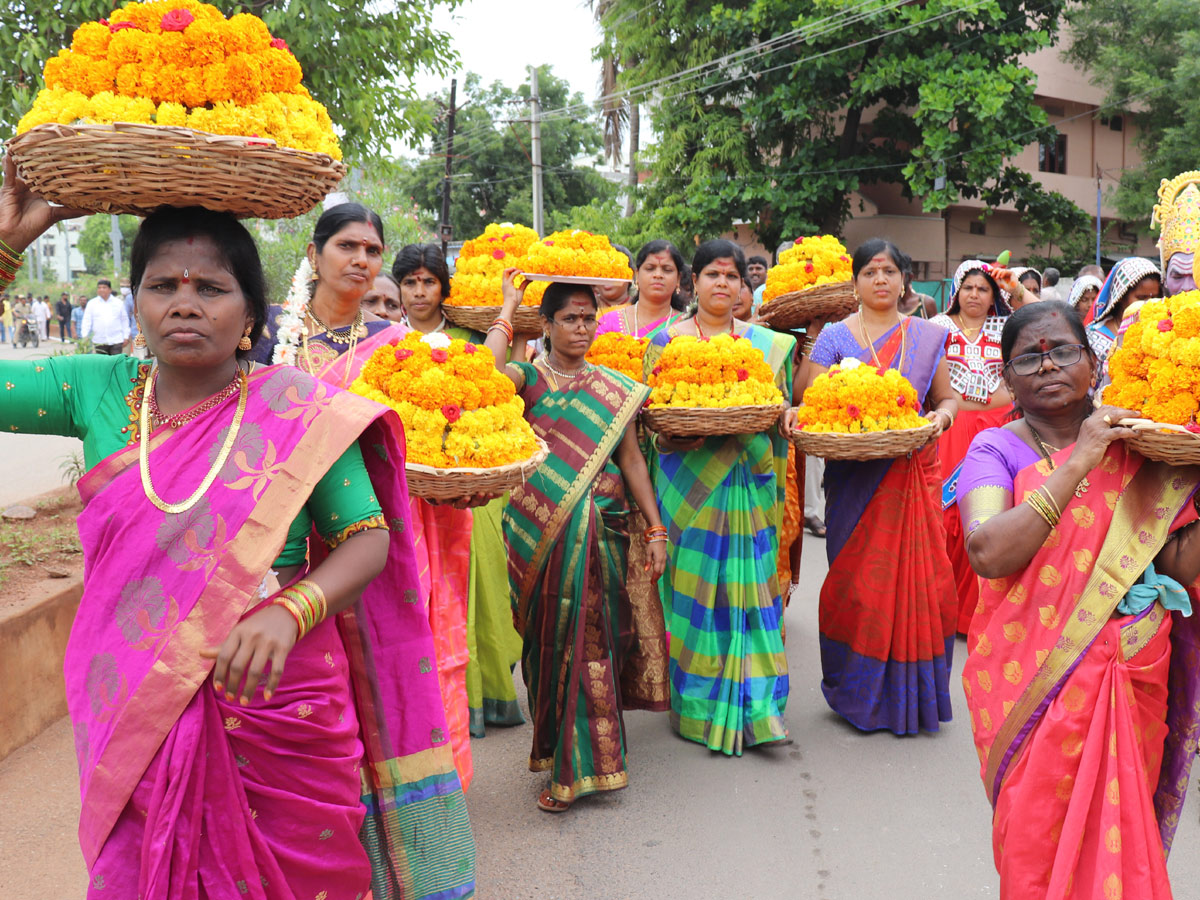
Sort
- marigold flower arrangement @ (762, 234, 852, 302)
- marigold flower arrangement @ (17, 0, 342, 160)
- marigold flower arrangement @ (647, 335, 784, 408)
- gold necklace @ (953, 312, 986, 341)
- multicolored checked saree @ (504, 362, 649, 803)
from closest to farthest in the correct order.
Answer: marigold flower arrangement @ (17, 0, 342, 160) < multicolored checked saree @ (504, 362, 649, 803) < marigold flower arrangement @ (647, 335, 784, 408) < marigold flower arrangement @ (762, 234, 852, 302) < gold necklace @ (953, 312, 986, 341)

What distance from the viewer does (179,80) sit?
2.08 meters

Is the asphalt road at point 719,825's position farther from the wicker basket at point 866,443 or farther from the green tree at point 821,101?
the green tree at point 821,101

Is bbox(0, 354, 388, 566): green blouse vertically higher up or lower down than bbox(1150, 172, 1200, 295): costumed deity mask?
lower down

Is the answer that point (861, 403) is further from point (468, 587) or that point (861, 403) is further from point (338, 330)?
point (338, 330)

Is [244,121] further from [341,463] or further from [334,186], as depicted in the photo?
[341,463]

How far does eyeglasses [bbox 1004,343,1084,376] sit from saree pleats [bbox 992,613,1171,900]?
0.73 m

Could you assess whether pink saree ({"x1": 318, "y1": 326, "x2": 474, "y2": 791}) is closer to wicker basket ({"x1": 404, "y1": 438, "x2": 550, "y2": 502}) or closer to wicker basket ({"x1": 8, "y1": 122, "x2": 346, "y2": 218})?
wicker basket ({"x1": 404, "y1": 438, "x2": 550, "y2": 502})

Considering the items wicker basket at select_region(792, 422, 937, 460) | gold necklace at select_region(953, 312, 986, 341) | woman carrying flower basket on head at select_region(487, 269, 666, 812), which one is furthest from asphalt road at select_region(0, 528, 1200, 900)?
gold necklace at select_region(953, 312, 986, 341)

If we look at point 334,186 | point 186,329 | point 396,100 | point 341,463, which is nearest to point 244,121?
point 334,186

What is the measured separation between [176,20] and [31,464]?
977cm

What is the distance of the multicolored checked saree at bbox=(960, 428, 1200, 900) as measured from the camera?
A: 264 cm

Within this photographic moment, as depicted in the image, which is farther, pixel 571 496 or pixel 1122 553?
pixel 571 496

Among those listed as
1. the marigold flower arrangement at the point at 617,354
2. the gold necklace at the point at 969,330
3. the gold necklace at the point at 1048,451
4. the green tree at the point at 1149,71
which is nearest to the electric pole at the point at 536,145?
the green tree at the point at 1149,71

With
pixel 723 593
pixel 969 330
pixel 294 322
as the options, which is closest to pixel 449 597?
pixel 294 322
